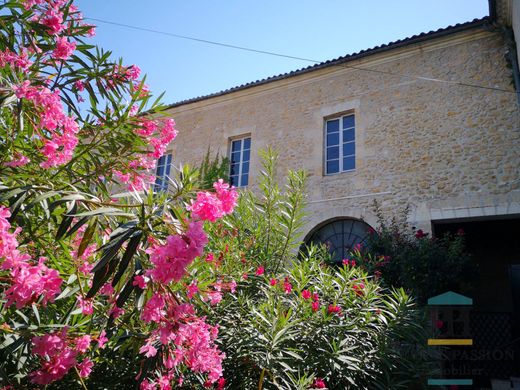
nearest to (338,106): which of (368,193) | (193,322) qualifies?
(368,193)

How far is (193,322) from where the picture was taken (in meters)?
1.89

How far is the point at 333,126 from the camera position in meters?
9.16

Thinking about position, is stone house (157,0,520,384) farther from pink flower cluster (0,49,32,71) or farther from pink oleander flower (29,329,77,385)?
pink oleander flower (29,329,77,385)

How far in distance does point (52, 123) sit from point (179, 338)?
136 cm

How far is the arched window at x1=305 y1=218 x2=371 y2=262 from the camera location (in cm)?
809

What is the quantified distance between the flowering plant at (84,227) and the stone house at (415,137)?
581 centimetres

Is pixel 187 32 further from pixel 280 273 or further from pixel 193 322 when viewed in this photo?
pixel 193 322

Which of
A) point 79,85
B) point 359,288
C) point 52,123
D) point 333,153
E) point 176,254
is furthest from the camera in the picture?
point 333,153

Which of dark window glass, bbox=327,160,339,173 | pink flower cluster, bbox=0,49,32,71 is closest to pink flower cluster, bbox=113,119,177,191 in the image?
pink flower cluster, bbox=0,49,32,71

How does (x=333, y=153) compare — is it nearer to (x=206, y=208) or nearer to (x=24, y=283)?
(x=206, y=208)

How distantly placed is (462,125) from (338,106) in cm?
257

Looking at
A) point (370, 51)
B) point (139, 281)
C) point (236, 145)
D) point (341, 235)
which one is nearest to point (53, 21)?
point (139, 281)

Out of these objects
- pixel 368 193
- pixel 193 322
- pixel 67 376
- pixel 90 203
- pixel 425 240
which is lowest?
pixel 67 376

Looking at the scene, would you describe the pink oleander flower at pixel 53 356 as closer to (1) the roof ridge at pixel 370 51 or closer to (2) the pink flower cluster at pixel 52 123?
(2) the pink flower cluster at pixel 52 123
